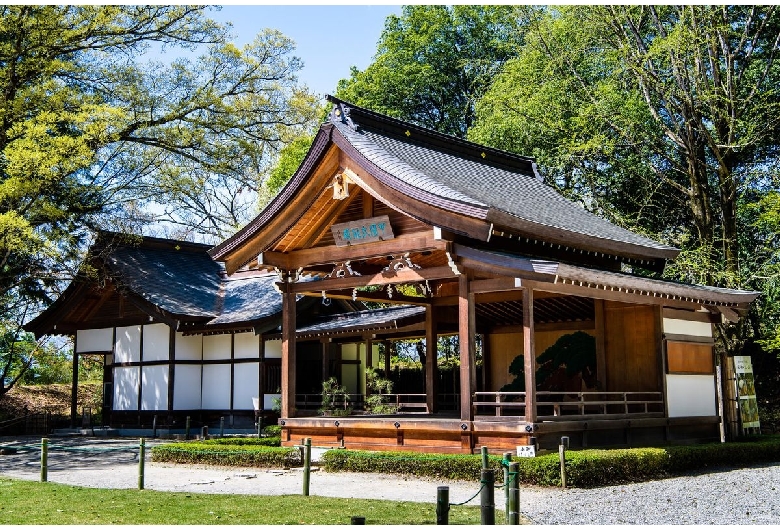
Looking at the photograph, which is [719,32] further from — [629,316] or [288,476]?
[288,476]

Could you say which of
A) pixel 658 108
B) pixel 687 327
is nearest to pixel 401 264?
pixel 687 327

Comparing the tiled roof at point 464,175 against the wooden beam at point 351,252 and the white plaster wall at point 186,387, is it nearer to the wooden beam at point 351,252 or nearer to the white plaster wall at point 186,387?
the wooden beam at point 351,252

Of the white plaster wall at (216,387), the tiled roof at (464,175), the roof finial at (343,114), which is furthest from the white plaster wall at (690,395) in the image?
the white plaster wall at (216,387)

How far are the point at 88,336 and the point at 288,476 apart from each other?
1821cm

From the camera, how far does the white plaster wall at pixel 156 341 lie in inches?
1133

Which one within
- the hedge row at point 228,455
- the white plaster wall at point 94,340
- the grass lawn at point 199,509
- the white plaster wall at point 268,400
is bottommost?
the grass lawn at point 199,509

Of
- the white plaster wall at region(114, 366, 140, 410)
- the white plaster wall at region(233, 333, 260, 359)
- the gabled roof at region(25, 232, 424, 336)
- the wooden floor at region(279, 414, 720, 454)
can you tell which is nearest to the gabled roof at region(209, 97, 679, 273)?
the wooden floor at region(279, 414, 720, 454)

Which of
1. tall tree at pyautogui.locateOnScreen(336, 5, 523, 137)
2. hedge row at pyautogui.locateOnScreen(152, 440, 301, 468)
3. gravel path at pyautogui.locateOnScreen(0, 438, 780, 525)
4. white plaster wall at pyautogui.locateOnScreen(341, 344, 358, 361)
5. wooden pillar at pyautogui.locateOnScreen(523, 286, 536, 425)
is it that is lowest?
gravel path at pyautogui.locateOnScreen(0, 438, 780, 525)

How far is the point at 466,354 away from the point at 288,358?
5076mm

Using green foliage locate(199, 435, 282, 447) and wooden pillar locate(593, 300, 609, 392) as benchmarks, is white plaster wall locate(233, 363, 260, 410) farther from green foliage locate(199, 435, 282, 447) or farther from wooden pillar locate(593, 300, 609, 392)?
wooden pillar locate(593, 300, 609, 392)

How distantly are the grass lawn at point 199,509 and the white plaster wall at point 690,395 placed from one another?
8597mm

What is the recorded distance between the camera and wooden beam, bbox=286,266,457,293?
16.6 meters

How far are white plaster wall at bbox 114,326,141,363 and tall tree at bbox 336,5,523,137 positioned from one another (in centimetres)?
1652

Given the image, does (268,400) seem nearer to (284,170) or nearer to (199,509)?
(284,170)
